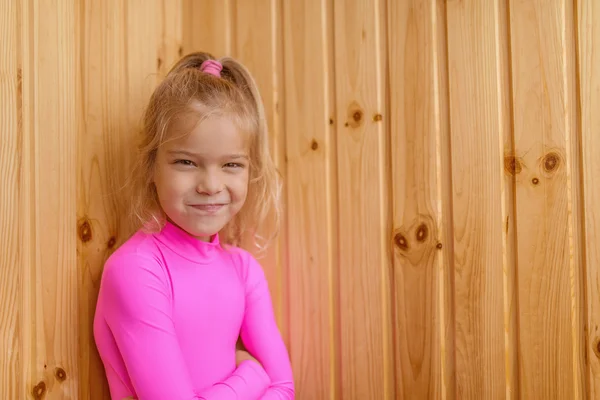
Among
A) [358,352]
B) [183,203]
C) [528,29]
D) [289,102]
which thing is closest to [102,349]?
[183,203]

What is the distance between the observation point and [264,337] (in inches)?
51.9

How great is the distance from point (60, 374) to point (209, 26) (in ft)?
3.21

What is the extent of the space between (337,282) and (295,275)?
12 centimetres

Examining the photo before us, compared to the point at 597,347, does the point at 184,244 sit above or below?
above

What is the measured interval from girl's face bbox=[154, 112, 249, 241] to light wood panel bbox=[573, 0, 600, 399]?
75cm

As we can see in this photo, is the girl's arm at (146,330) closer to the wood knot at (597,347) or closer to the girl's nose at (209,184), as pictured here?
the girl's nose at (209,184)

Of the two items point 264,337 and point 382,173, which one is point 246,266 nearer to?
point 264,337

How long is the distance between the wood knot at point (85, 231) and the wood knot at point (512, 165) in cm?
96

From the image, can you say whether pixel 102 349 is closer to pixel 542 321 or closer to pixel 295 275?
pixel 295 275

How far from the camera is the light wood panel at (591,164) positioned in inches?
45.6

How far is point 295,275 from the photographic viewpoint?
145cm

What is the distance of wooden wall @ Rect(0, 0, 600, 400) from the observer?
3.75 feet

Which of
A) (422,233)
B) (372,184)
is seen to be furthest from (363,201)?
(422,233)

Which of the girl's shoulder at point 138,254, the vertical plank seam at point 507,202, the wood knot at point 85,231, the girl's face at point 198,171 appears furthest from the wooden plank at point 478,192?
the wood knot at point 85,231
